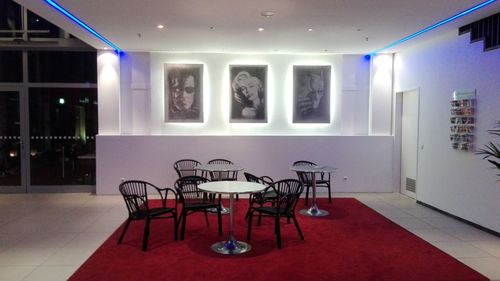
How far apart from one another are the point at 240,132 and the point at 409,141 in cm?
376

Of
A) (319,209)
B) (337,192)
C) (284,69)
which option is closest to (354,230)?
(319,209)

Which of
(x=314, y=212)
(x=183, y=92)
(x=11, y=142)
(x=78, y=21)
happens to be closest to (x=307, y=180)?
(x=314, y=212)

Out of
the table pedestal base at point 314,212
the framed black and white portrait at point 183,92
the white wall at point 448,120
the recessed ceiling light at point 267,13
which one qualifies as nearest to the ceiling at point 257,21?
the recessed ceiling light at point 267,13

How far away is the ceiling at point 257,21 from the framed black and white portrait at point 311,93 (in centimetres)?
84

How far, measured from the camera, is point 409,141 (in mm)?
8539

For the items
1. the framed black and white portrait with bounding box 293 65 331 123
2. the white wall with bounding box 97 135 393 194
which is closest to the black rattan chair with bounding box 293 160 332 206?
the white wall with bounding box 97 135 393 194

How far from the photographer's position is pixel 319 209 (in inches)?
287

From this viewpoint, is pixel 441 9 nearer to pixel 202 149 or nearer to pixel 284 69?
pixel 284 69

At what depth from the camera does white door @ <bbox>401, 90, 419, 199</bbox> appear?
8.28 m

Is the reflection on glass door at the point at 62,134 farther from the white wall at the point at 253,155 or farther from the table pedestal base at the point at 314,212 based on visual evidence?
the table pedestal base at the point at 314,212

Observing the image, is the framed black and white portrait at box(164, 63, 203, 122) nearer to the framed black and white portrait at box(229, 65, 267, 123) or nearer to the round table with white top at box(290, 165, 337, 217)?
the framed black and white portrait at box(229, 65, 267, 123)

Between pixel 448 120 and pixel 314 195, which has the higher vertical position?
pixel 448 120

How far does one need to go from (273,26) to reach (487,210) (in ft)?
14.3

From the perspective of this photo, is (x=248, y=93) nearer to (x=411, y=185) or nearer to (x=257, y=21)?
(x=257, y=21)
